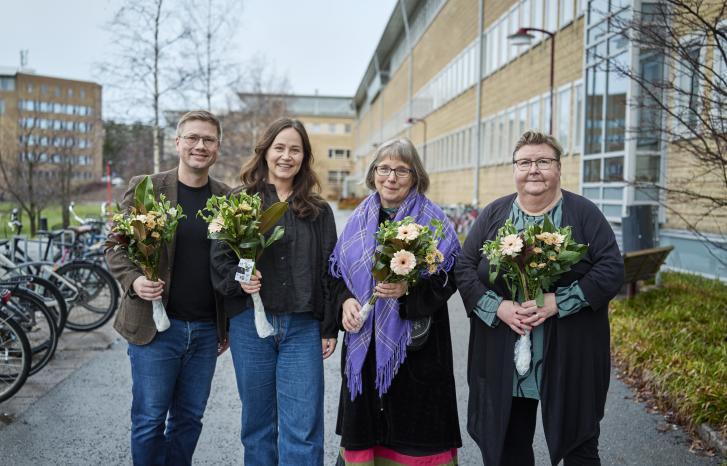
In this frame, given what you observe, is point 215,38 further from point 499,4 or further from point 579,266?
point 579,266

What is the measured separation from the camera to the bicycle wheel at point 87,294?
8.39 metres

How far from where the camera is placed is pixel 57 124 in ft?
68.5

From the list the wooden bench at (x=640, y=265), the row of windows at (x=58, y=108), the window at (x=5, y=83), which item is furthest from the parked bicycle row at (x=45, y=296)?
the window at (x=5, y=83)

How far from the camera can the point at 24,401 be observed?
5668 mm

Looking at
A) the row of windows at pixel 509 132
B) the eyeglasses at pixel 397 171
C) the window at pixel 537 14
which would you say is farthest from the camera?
the window at pixel 537 14

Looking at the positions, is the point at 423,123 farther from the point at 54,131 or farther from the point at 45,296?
the point at 45,296

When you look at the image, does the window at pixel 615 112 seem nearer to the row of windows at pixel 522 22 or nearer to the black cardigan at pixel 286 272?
the row of windows at pixel 522 22

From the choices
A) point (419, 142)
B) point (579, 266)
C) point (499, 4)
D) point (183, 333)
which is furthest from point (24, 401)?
point (419, 142)

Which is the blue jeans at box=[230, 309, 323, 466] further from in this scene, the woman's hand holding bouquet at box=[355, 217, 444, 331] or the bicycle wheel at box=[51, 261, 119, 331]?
the bicycle wheel at box=[51, 261, 119, 331]

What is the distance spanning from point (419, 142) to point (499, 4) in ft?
56.1

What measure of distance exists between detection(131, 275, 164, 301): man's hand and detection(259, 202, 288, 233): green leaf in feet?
1.95

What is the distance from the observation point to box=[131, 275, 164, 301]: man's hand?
10.9 feet

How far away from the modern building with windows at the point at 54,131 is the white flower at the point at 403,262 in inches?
659

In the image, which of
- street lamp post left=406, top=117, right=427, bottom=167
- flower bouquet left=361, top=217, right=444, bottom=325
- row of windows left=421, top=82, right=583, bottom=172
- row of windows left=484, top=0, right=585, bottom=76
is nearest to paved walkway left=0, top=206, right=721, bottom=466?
flower bouquet left=361, top=217, right=444, bottom=325
